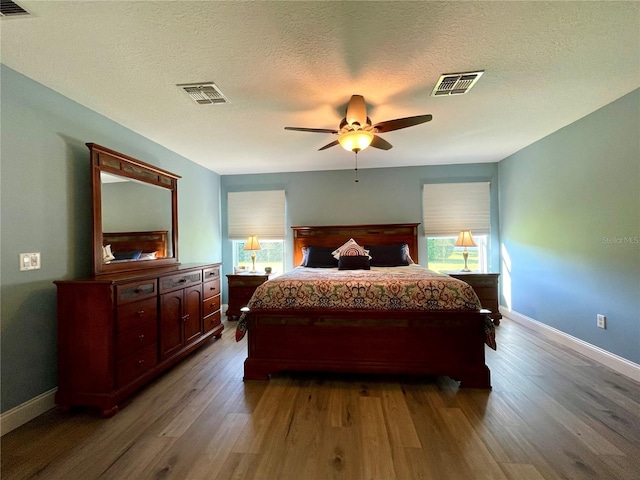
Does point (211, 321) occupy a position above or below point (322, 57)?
below

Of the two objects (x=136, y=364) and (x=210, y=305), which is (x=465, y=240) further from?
(x=136, y=364)

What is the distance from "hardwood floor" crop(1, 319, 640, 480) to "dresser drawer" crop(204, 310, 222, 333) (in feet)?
2.66

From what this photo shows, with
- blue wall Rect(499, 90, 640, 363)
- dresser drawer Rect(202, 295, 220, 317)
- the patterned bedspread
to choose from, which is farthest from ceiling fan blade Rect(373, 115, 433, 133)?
dresser drawer Rect(202, 295, 220, 317)

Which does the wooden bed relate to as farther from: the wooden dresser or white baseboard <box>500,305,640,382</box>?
white baseboard <box>500,305,640,382</box>

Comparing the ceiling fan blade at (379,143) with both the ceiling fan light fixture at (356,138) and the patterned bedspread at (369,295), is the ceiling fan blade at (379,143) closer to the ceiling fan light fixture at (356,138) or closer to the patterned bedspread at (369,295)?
the ceiling fan light fixture at (356,138)

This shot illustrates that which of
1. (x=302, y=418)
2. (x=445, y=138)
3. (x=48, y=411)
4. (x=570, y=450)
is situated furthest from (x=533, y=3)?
(x=48, y=411)

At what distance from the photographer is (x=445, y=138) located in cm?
339

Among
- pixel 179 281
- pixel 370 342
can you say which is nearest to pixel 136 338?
pixel 179 281

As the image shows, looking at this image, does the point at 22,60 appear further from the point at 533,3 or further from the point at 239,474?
the point at 533,3

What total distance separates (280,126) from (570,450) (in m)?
3.39

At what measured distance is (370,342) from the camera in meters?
2.34

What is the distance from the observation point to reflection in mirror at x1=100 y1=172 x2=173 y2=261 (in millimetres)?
2480

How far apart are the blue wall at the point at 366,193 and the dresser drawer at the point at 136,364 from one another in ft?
8.89

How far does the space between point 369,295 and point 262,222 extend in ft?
10.2
